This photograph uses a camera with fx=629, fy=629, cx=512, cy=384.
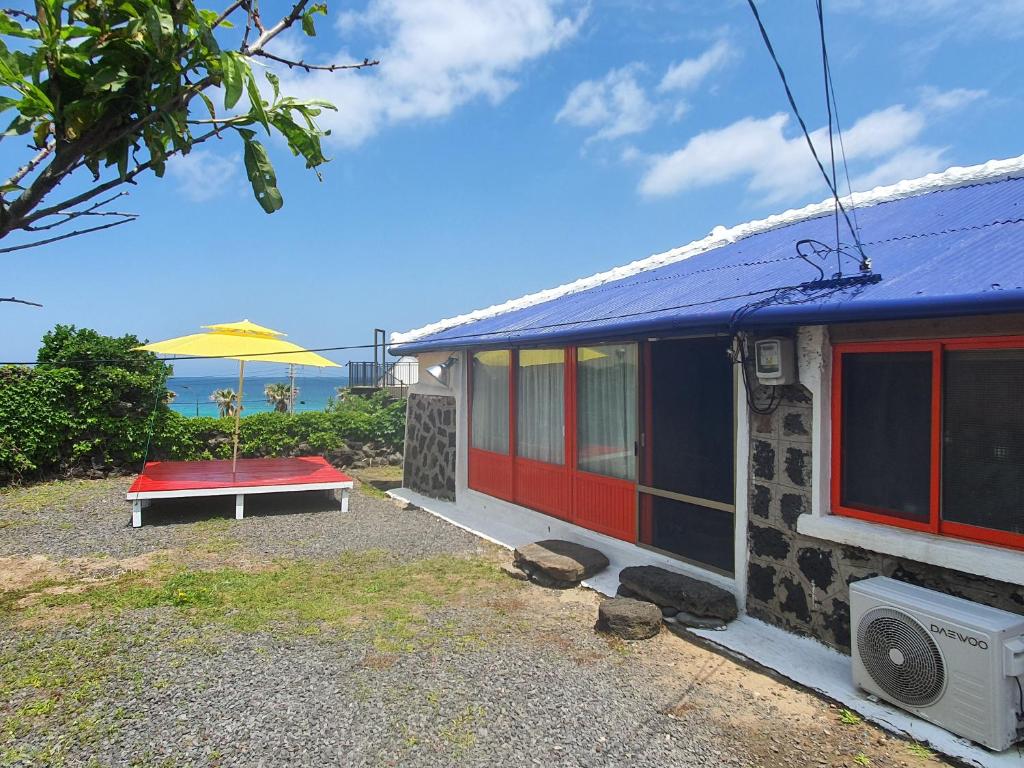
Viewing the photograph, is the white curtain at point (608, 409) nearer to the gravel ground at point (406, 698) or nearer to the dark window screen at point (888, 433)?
the gravel ground at point (406, 698)

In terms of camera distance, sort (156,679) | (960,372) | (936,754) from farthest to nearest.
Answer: (156,679) < (960,372) < (936,754)

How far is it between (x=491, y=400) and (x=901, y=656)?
637cm

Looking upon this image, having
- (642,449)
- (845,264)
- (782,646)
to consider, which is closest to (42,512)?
(642,449)

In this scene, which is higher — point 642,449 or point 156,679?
point 642,449

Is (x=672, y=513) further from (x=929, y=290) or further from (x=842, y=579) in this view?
(x=929, y=290)

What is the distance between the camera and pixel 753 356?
4.98m

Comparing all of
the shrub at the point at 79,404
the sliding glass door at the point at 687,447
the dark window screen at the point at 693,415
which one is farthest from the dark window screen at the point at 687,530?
the shrub at the point at 79,404

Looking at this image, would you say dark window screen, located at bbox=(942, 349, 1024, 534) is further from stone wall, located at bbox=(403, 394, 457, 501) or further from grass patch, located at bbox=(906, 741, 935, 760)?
stone wall, located at bbox=(403, 394, 457, 501)

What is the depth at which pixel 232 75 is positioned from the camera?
1487mm

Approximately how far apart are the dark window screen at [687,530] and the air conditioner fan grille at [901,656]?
2.02 metres

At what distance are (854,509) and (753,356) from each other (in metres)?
1.33

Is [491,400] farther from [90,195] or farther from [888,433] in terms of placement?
[90,195]

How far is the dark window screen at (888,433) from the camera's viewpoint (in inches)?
164

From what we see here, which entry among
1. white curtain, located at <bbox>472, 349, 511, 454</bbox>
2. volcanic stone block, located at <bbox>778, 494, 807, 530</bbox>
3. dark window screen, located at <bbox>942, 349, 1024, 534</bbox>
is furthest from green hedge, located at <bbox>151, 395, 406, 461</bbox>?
dark window screen, located at <bbox>942, 349, 1024, 534</bbox>
